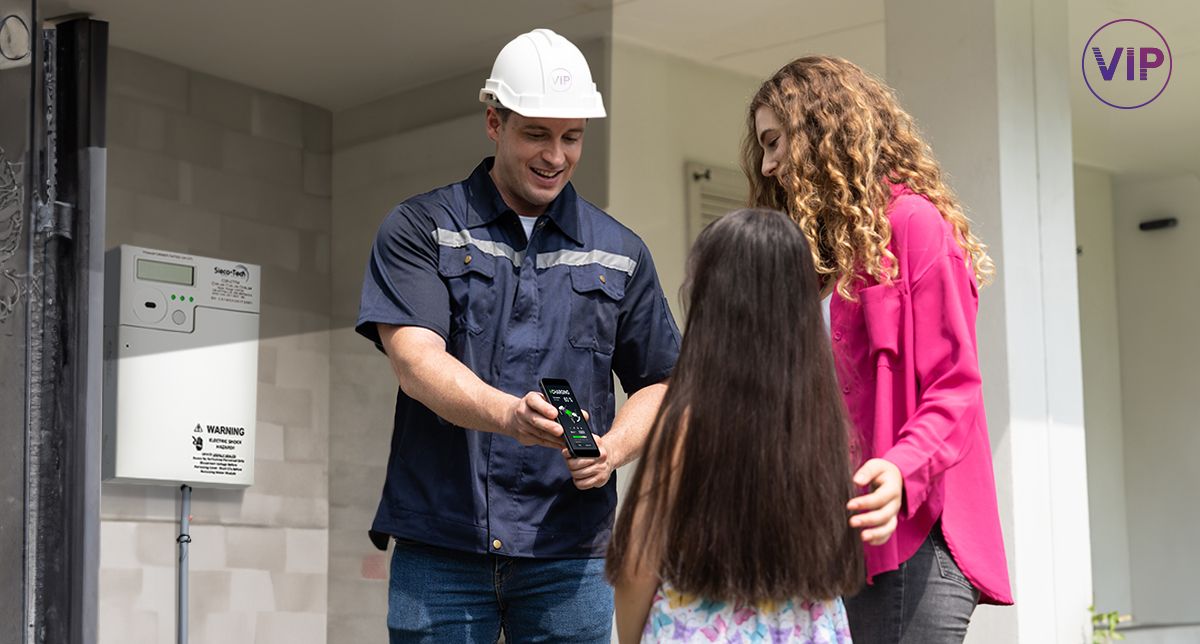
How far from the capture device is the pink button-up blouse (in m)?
2.01

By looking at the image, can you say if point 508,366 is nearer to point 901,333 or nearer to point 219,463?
point 901,333

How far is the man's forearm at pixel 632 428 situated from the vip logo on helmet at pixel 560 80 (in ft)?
1.74

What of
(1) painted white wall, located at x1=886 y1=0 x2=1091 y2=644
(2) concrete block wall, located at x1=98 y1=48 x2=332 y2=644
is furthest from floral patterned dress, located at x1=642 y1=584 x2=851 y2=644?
(2) concrete block wall, located at x1=98 y1=48 x2=332 y2=644

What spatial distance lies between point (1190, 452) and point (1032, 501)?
2908 millimetres

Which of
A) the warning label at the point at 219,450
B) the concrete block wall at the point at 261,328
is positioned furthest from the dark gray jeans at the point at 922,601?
the concrete block wall at the point at 261,328

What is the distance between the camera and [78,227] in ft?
12.9

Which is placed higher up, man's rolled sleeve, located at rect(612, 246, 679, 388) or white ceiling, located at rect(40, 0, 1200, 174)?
white ceiling, located at rect(40, 0, 1200, 174)

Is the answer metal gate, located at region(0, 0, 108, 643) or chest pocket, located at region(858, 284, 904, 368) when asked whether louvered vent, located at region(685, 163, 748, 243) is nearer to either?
metal gate, located at region(0, 0, 108, 643)

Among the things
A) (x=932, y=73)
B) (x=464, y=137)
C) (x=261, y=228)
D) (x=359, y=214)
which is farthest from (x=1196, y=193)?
(x=261, y=228)

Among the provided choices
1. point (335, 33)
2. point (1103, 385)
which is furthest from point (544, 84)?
point (1103, 385)

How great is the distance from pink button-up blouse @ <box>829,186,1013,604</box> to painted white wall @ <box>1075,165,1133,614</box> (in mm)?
3908

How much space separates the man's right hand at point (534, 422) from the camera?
212 cm

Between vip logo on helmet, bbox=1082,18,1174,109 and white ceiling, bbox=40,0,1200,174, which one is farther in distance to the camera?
white ceiling, bbox=40,0,1200,174

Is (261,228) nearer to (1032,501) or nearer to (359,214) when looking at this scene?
(359,214)
